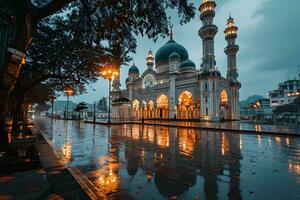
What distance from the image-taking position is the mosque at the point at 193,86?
136ft

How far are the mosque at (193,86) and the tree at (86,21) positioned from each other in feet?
83.3

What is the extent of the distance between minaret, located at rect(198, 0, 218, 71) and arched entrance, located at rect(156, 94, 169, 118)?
15191mm

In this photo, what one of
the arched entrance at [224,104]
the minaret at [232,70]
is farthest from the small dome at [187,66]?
the arched entrance at [224,104]

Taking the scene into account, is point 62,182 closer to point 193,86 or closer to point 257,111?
point 193,86

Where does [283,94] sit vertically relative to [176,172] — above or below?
above

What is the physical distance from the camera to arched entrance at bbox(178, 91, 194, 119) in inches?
1861

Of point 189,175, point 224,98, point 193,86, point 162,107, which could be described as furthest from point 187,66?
point 189,175

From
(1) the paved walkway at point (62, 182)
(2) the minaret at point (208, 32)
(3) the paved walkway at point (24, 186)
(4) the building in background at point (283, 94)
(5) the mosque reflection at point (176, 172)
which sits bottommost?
(5) the mosque reflection at point (176, 172)

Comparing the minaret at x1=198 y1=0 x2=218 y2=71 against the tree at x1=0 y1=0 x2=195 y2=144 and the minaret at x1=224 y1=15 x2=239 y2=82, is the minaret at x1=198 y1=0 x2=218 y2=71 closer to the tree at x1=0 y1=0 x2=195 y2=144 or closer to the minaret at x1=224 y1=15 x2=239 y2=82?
the minaret at x1=224 y1=15 x2=239 y2=82

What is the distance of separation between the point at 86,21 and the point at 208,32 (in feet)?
133

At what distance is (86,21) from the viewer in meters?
9.40

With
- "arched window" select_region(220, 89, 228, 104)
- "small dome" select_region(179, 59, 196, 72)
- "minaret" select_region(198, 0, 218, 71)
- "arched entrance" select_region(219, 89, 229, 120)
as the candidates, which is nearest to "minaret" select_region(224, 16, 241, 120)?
"arched entrance" select_region(219, 89, 229, 120)

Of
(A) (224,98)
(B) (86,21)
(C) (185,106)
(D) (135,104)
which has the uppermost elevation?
(B) (86,21)

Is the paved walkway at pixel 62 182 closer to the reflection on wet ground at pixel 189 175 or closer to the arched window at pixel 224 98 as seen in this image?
the reflection on wet ground at pixel 189 175
